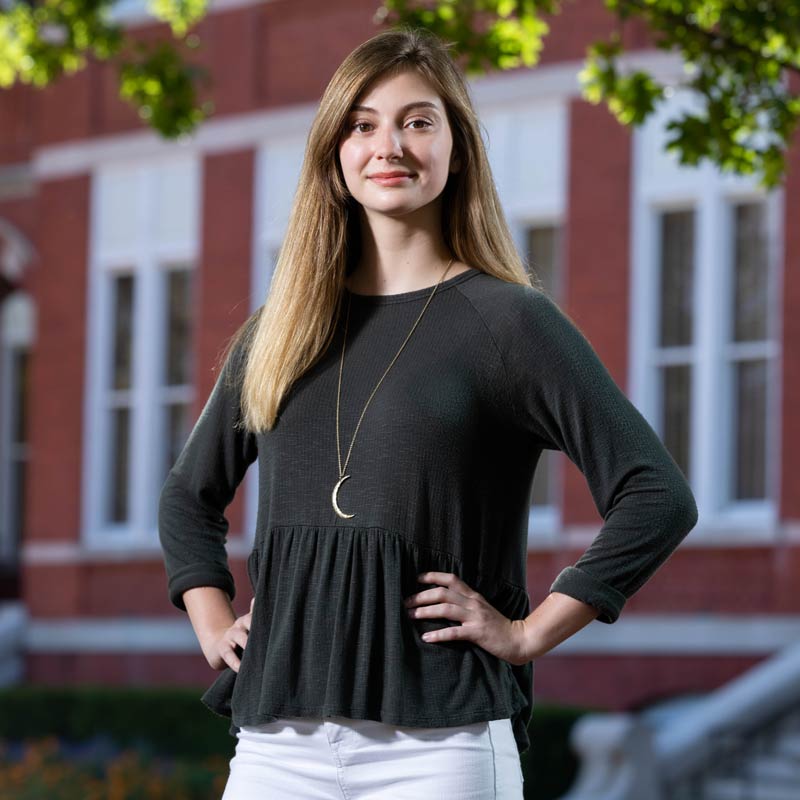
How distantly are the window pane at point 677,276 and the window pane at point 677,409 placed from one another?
8.9 inches

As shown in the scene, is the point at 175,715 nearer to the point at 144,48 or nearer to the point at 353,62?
the point at 144,48

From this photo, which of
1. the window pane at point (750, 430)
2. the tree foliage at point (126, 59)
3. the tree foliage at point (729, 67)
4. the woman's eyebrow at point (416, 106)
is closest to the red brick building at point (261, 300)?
the window pane at point (750, 430)

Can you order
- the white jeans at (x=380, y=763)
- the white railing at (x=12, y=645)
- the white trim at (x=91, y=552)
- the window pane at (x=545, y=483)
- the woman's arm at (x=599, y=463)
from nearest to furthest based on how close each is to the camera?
the white jeans at (x=380, y=763), the woman's arm at (x=599, y=463), the window pane at (x=545, y=483), the white trim at (x=91, y=552), the white railing at (x=12, y=645)

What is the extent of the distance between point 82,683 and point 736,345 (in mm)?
6929

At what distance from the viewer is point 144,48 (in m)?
8.02

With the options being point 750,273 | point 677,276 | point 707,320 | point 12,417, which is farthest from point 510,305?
point 12,417

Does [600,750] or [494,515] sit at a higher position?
[494,515]

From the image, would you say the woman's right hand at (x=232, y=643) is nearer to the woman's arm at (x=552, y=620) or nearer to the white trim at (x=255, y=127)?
the woman's arm at (x=552, y=620)

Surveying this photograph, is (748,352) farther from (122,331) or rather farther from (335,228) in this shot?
(335,228)

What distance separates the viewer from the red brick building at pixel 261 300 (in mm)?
12195

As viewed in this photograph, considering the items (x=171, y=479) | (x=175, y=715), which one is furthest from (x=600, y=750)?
(x=171, y=479)

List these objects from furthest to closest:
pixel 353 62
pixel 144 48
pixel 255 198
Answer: pixel 255 198 → pixel 144 48 → pixel 353 62

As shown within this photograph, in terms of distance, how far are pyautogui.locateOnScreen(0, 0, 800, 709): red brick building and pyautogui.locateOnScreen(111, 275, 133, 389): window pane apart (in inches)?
1.0

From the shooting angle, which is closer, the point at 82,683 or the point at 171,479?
the point at 171,479
